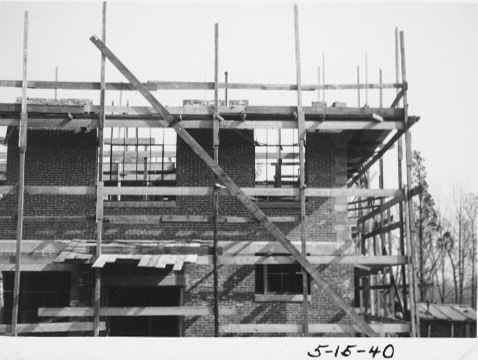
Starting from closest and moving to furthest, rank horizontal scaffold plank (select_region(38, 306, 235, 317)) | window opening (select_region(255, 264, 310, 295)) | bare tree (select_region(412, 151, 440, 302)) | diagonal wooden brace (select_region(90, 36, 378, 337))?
1. diagonal wooden brace (select_region(90, 36, 378, 337))
2. horizontal scaffold plank (select_region(38, 306, 235, 317))
3. window opening (select_region(255, 264, 310, 295))
4. bare tree (select_region(412, 151, 440, 302))

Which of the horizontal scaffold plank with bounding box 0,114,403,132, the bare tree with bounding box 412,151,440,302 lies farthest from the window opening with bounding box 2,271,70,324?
the bare tree with bounding box 412,151,440,302

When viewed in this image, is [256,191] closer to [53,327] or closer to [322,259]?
[322,259]

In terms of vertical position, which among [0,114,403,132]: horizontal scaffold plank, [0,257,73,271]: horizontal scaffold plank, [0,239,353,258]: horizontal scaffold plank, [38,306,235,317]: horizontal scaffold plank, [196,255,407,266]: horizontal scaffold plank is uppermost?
[0,114,403,132]: horizontal scaffold plank

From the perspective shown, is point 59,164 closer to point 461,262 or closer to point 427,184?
point 427,184

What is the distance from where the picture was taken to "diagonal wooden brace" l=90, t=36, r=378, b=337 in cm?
1214

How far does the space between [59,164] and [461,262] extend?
1332 inches

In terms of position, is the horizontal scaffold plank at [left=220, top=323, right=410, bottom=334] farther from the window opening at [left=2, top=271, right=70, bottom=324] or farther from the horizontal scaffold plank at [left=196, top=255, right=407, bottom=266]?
Result: the window opening at [left=2, top=271, right=70, bottom=324]

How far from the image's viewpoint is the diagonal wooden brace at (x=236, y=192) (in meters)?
12.1

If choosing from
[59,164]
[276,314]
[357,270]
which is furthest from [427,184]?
[59,164]

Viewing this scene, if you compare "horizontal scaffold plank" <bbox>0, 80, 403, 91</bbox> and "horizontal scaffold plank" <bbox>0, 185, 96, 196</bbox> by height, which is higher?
"horizontal scaffold plank" <bbox>0, 80, 403, 91</bbox>

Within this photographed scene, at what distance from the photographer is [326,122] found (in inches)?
531

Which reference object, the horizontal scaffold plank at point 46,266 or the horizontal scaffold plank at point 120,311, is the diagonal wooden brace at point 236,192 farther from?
the horizontal scaffold plank at point 46,266

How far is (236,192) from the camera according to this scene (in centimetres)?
1227

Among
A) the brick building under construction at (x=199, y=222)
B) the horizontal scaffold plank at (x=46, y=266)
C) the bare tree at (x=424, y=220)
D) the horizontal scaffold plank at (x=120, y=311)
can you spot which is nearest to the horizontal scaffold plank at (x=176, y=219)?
the brick building under construction at (x=199, y=222)
